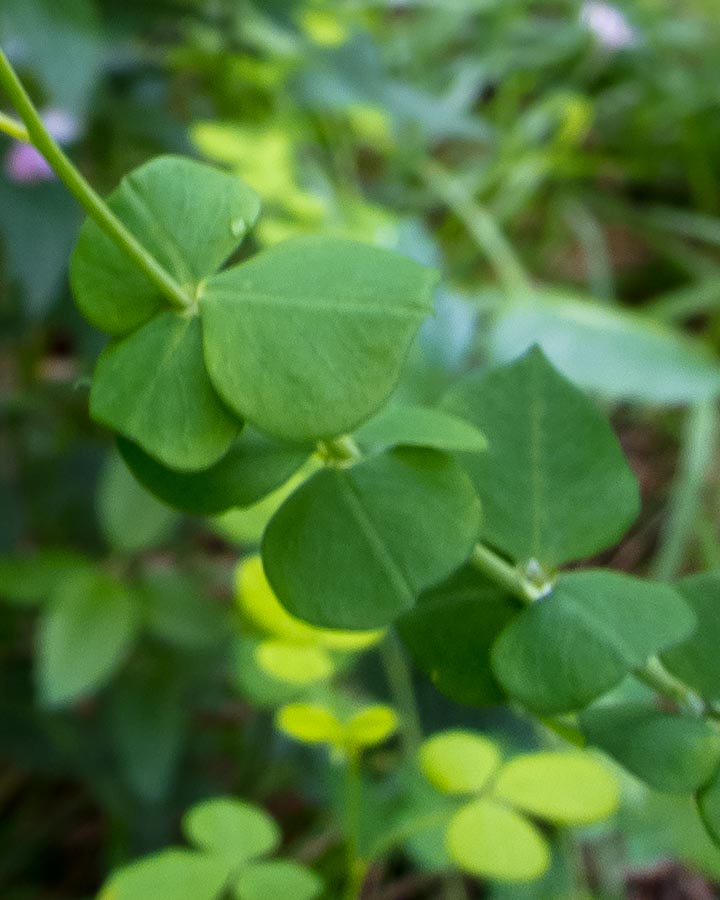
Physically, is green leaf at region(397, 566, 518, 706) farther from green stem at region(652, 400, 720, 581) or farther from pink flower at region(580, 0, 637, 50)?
pink flower at region(580, 0, 637, 50)

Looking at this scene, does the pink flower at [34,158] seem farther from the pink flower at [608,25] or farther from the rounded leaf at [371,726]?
the pink flower at [608,25]

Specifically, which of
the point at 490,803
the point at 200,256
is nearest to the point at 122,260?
the point at 200,256

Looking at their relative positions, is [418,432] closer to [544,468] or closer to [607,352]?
[544,468]

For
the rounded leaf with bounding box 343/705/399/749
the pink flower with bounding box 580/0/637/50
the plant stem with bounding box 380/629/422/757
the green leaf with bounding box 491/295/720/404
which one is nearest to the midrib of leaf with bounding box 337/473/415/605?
the rounded leaf with bounding box 343/705/399/749

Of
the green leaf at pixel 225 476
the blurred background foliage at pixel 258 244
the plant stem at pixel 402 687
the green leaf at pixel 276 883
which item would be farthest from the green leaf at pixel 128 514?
the green leaf at pixel 225 476

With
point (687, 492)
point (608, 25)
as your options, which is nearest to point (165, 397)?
point (687, 492)

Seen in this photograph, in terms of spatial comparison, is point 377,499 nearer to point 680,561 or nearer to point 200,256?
point 200,256
